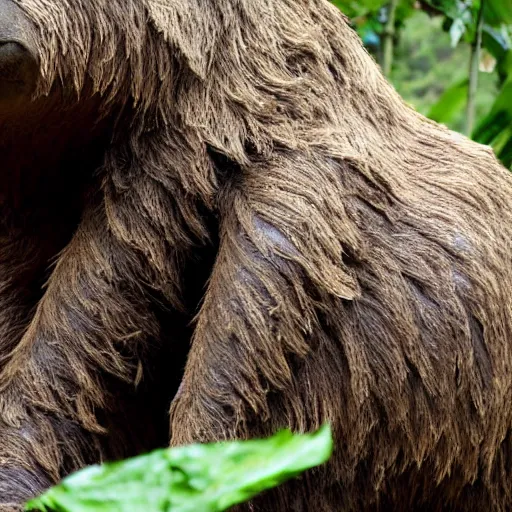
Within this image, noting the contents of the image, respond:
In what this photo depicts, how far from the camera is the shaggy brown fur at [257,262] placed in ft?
5.81

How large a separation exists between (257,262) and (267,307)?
92 millimetres

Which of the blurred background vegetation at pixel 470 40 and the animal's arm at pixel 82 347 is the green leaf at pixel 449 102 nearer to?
the blurred background vegetation at pixel 470 40

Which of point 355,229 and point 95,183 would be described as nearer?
point 355,229

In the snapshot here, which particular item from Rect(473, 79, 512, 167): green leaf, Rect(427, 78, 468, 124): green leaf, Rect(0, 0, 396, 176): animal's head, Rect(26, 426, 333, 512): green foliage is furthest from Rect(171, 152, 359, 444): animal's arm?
Rect(427, 78, 468, 124): green leaf

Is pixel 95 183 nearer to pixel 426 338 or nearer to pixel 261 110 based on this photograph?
pixel 261 110

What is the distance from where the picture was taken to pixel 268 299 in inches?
69.2

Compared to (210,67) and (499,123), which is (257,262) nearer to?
(210,67)

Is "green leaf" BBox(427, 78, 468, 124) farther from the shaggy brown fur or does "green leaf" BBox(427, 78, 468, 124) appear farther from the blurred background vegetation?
the shaggy brown fur

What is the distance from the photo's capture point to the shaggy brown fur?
1.77 m

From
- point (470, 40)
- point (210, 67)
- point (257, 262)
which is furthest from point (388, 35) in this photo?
point (257, 262)

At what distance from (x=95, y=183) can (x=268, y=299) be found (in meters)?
0.48

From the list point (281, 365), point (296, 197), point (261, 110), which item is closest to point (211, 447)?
point (281, 365)

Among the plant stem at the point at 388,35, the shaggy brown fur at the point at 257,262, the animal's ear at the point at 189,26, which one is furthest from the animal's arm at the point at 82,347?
the plant stem at the point at 388,35

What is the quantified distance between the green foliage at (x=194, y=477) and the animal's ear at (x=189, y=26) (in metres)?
1.11
